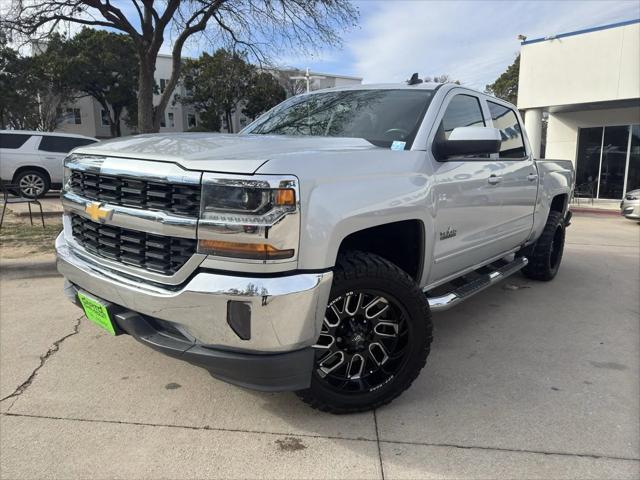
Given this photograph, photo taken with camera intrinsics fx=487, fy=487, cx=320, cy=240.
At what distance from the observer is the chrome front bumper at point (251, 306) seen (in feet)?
6.93

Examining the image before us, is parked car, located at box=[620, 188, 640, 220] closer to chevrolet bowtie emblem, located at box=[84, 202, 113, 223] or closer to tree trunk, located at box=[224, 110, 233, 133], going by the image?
chevrolet bowtie emblem, located at box=[84, 202, 113, 223]

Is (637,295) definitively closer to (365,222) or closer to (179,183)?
(365,222)

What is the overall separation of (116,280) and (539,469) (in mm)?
2279

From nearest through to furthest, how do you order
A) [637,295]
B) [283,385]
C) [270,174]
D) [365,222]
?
1. [270,174]
2. [283,385]
3. [365,222]
4. [637,295]

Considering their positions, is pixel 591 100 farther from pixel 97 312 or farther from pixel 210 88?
pixel 210 88

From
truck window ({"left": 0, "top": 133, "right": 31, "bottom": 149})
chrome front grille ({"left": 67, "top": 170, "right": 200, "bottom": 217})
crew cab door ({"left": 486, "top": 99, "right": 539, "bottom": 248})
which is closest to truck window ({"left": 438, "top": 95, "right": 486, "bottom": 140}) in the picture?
crew cab door ({"left": 486, "top": 99, "right": 539, "bottom": 248})

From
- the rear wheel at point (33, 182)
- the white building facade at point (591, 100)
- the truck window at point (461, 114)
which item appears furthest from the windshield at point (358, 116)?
the white building facade at point (591, 100)

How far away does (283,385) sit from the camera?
2.28m

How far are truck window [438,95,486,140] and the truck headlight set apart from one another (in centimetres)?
161

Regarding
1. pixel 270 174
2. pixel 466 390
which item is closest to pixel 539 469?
pixel 466 390

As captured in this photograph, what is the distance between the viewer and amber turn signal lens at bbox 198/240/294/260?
2.11 meters

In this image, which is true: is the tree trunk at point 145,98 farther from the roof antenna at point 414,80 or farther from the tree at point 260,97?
the tree at point 260,97

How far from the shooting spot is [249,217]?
2104 millimetres

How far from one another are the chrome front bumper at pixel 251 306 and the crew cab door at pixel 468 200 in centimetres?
121
